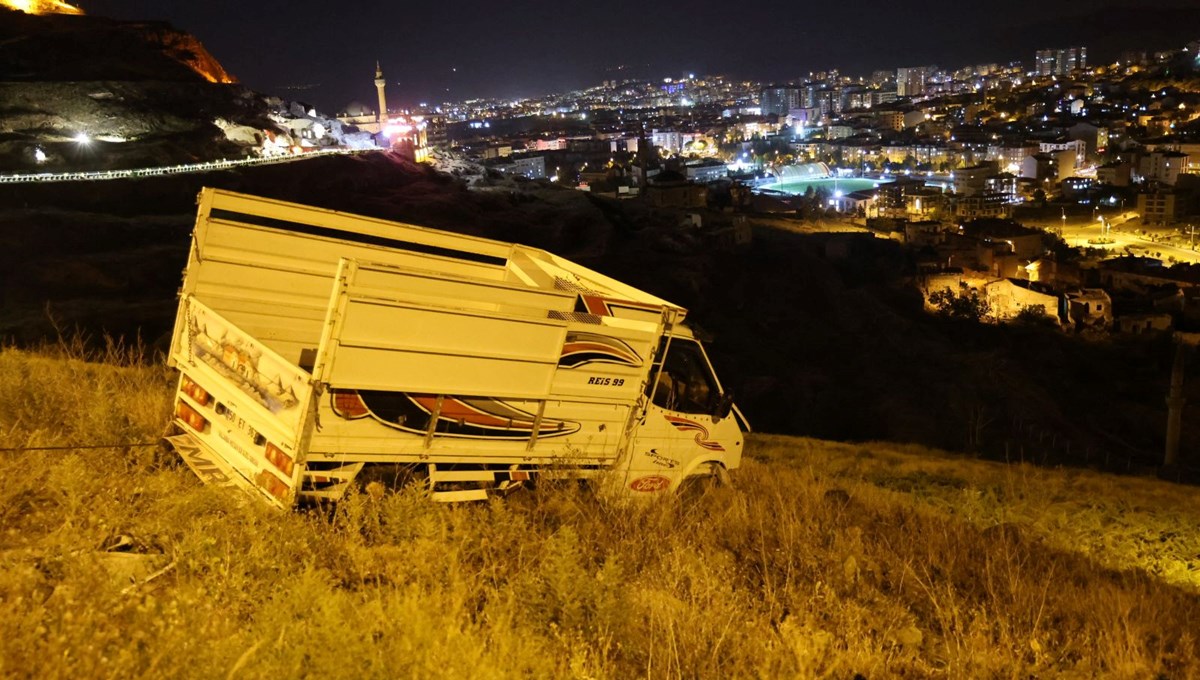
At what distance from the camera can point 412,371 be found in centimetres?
477

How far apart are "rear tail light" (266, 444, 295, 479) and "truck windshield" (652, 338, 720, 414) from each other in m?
2.92

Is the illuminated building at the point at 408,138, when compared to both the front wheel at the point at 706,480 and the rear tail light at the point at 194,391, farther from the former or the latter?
the rear tail light at the point at 194,391

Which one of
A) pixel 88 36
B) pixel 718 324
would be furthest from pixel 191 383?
pixel 88 36

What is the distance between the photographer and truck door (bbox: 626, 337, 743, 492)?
6.20 meters

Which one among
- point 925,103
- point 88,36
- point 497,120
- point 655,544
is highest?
point 925,103

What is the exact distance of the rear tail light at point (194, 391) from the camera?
5252 millimetres

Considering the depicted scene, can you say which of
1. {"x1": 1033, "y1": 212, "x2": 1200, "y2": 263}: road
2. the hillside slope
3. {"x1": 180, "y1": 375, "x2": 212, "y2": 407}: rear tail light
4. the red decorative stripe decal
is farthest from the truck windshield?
{"x1": 1033, "y1": 212, "x2": 1200, "y2": 263}: road

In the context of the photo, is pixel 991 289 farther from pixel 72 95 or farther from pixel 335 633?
pixel 72 95

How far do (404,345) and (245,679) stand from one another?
7.33ft

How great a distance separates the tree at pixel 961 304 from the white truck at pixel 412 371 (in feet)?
123

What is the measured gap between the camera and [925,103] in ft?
557

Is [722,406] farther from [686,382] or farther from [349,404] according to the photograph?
[349,404]

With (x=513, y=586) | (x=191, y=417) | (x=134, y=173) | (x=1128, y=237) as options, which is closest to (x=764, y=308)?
(x=134, y=173)

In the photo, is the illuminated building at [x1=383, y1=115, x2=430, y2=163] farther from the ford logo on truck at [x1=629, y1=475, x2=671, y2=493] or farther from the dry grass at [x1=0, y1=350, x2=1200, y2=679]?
the dry grass at [x1=0, y1=350, x2=1200, y2=679]
